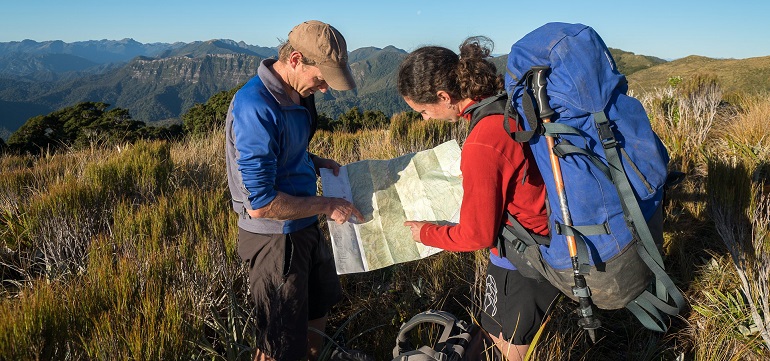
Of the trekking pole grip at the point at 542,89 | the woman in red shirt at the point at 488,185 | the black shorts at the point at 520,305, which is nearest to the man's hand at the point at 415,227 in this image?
the woman in red shirt at the point at 488,185

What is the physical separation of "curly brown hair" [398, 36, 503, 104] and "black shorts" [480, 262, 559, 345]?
2.55ft

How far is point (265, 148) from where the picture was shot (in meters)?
1.74

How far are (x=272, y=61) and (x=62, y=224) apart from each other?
218 centimetres

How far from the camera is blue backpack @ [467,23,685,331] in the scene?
60.9 inches

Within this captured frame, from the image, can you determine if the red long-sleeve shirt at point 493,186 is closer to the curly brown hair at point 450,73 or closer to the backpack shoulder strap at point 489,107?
the backpack shoulder strap at point 489,107

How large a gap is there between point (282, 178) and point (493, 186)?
89cm

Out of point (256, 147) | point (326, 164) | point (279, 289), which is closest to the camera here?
point (256, 147)

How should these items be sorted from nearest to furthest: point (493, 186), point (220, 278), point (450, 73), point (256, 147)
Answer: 1. point (493, 186)
2. point (256, 147)
3. point (450, 73)
4. point (220, 278)

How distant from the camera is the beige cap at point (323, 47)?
1.86 m

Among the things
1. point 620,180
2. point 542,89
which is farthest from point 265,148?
point 620,180

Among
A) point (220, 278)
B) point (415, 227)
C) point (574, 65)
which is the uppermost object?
point (574, 65)

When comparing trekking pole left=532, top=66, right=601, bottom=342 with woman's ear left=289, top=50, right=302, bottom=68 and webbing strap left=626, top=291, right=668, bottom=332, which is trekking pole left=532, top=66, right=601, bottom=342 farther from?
woman's ear left=289, top=50, right=302, bottom=68

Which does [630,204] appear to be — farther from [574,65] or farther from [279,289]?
[279,289]

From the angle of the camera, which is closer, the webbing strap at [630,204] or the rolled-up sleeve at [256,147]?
the webbing strap at [630,204]
